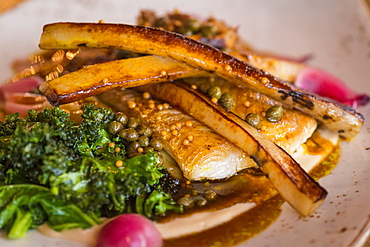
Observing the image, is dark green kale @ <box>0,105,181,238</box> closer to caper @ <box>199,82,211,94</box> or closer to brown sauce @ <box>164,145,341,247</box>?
brown sauce @ <box>164,145,341,247</box>

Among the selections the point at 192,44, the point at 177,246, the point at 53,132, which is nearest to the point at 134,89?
the point at 192,44

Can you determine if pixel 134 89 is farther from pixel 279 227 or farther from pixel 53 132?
pixel 279 227

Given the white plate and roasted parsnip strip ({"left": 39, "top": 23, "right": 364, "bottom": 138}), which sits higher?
the white plate

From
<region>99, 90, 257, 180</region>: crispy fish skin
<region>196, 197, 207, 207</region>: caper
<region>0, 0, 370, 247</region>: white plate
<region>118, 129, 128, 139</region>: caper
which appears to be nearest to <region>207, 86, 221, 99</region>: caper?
<region>99, 90, 257, 180</region>: crispy fish skin

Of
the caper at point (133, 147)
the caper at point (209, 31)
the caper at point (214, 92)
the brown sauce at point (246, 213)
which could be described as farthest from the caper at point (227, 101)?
the caper at point (209, 31)

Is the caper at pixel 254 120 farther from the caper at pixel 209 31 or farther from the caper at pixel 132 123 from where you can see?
the caper at pixel 209 31

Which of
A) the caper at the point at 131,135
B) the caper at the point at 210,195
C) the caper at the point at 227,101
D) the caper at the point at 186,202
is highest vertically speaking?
the caper at the point at 227,101
